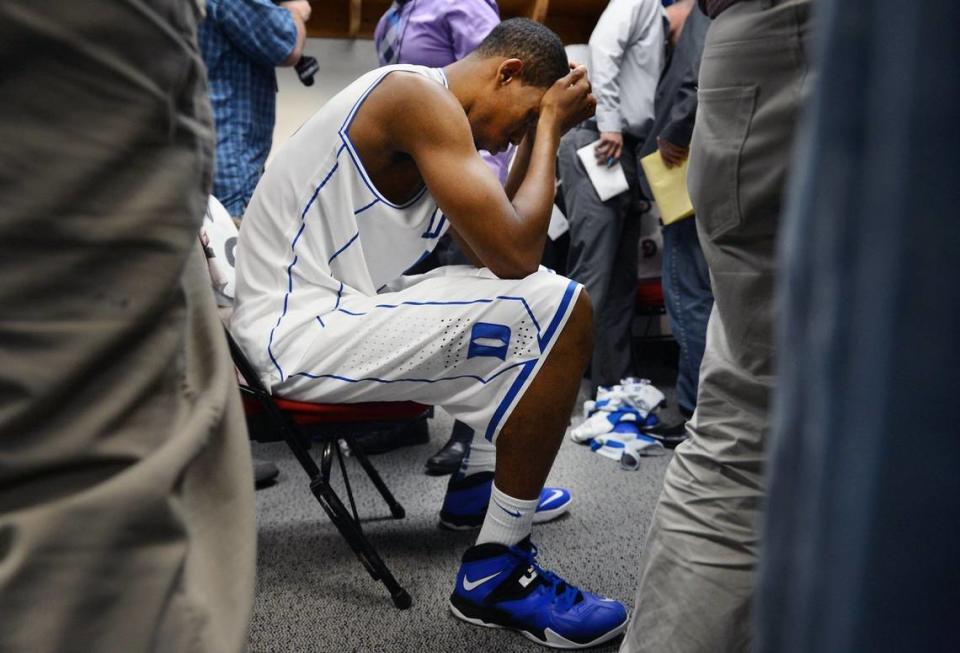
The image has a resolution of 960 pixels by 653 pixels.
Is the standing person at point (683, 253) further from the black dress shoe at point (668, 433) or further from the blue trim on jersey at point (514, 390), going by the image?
the blue trim on jersey at point (514, 390)

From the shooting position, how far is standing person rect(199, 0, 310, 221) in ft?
→ 6.29

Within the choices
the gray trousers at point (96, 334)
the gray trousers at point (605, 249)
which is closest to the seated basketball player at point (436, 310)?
the gray trousers at point (96, 334)

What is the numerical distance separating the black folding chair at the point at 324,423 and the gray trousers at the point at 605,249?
157cm

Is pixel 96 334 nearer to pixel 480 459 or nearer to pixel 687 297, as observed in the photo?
pixel 480 459

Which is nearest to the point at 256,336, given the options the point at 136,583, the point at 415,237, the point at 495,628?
the point at 415,237

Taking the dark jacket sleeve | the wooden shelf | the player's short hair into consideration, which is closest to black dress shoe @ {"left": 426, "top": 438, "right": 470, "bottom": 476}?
the player's short hair

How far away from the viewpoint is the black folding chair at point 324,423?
1.27 metres

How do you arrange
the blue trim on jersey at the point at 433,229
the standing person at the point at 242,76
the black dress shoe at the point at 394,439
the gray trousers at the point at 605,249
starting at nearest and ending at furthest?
the blue trim on jersey at the point at 433,229
the standing person at the point at 242,76
the black dress shoe at the point at 394,439
the gray trousers at the point at 605,249

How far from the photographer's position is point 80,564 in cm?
38

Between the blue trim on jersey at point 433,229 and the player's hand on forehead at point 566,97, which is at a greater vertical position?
the player's hand on forehead at point 566,97

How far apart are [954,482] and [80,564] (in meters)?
0.39

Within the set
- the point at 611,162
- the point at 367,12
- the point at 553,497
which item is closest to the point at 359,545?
the point at 553,497

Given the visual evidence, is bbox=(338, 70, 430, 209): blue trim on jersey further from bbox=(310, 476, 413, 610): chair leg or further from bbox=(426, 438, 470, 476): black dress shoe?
bbox=(426, 438, 470, 476): black dress shoe

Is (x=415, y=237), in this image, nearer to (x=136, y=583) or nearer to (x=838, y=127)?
(x=136, y=583)
